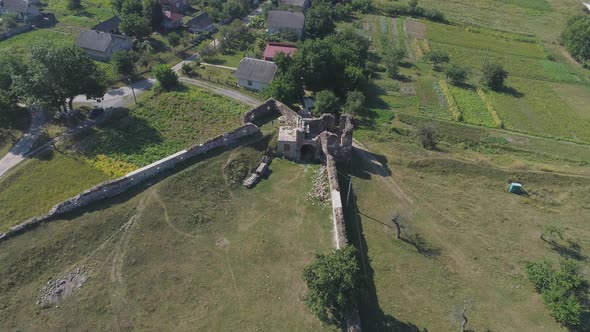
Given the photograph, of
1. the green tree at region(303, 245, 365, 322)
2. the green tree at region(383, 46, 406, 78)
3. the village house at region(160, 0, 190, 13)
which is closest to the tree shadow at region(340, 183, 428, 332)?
the green tree at region(303, 245, 365, 322)

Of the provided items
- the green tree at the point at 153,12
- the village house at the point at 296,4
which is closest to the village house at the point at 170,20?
the green tree at the point at 153,12

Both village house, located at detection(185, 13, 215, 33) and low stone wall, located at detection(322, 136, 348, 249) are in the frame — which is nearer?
low stone wall, located at detection(322, 136, 348, 249)

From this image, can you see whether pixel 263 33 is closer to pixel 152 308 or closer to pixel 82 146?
pixel 82 146

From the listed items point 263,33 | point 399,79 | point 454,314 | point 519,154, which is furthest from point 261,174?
point 263,33

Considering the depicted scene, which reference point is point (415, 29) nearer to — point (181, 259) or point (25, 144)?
point (25, 144)

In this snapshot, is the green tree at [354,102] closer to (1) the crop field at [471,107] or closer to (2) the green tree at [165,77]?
(1) the crop field at [471,107]

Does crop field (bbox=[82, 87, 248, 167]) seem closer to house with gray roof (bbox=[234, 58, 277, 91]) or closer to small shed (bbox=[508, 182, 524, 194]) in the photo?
house with gray roof (bbox=[234, 58, 277, 91])
